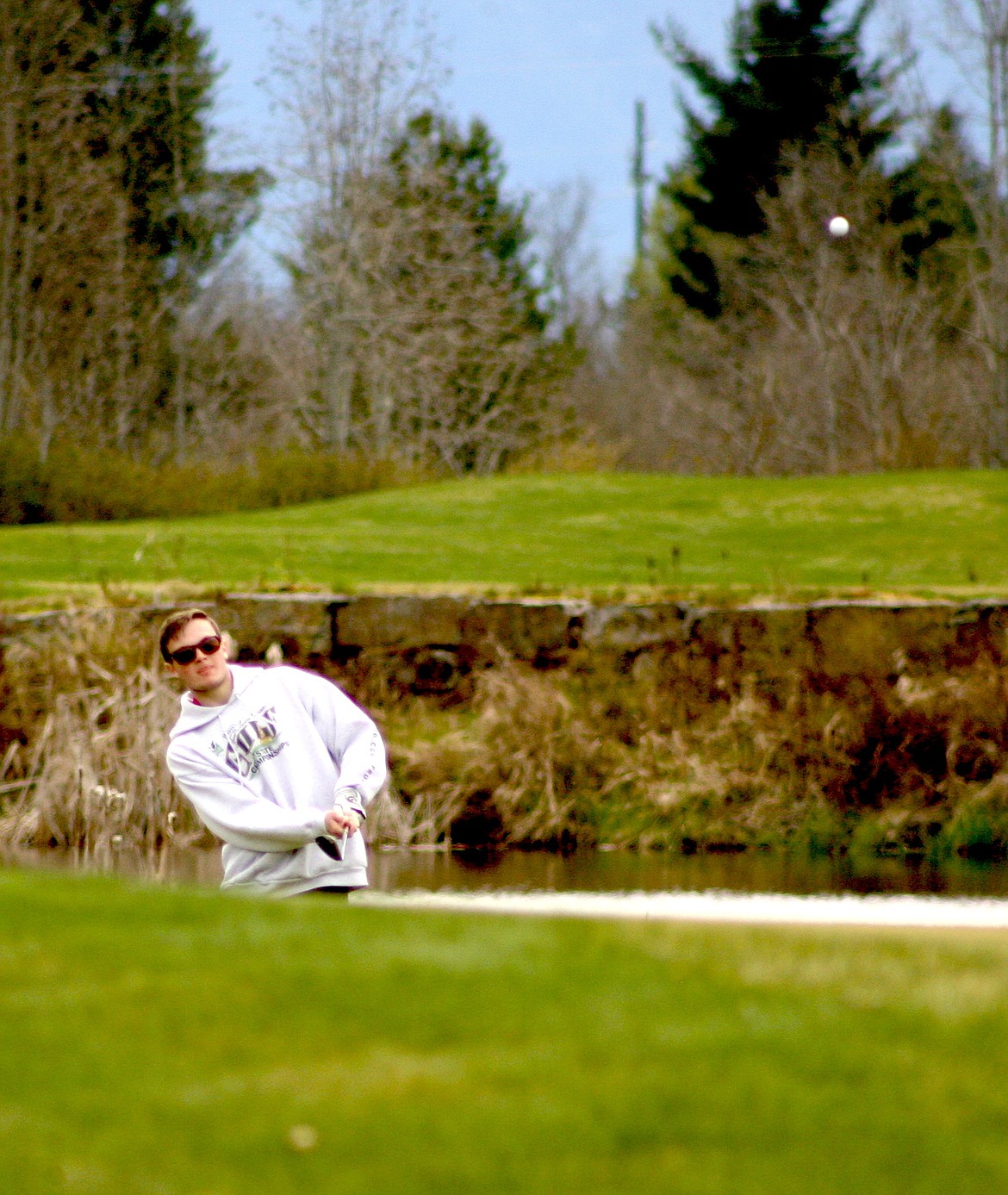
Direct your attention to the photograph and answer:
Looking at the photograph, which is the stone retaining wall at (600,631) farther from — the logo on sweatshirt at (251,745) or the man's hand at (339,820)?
the man's hand at (339,820)

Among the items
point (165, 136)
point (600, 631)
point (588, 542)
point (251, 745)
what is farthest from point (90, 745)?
point (165, 136)

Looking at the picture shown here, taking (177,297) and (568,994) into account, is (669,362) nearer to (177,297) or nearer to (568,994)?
(177,297)

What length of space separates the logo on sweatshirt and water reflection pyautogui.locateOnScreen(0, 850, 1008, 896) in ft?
15.3

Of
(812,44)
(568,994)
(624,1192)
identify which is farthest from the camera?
(812,44)

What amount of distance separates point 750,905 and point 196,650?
11.0 ft

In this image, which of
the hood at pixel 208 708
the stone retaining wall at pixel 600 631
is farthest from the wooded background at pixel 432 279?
the hood at pixel 208 708

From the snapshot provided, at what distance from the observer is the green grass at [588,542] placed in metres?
14.3

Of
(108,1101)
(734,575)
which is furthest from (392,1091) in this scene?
(734,575)

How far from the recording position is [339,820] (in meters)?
5.24

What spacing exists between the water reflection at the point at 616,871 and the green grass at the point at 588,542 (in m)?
2.32

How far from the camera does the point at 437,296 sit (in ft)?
110

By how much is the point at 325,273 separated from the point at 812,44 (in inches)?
487

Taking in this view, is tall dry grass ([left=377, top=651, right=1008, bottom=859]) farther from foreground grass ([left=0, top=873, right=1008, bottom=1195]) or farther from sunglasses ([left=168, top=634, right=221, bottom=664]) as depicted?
foreground grass ([left=0, top=873, right=1008, bottom=1195])

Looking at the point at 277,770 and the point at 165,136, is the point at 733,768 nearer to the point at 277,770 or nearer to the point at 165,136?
the point at 277,770
